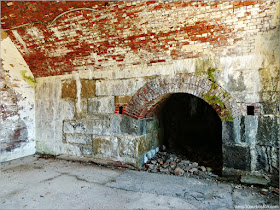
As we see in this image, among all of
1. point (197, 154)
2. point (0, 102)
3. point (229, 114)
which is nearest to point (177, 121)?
point (197, 154)

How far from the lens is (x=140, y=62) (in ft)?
11.9

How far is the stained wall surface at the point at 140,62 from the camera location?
2.83 metres

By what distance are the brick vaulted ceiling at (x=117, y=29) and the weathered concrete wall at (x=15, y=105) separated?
448 mm

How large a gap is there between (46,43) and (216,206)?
4.45 m

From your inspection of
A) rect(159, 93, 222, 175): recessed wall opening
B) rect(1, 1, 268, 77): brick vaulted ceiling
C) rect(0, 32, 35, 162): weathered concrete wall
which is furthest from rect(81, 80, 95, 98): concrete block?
rect(159, 93, 222, 175): recessed wall opening

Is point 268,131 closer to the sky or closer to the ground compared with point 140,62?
closer to the ground

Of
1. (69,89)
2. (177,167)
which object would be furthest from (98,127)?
(177,167)

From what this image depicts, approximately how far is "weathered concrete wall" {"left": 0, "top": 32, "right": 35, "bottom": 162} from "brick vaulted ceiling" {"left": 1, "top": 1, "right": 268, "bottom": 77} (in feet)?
1.47

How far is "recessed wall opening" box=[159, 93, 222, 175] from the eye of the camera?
5.56 meters

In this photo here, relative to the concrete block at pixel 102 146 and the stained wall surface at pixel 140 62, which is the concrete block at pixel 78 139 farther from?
the concrete block at pixel 102 146

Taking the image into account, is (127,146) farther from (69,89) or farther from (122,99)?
(69,89)

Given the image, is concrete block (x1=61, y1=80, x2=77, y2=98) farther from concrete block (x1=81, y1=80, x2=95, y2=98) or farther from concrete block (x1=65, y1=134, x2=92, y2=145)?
concrete block (x1=65, y1=134, x2=92, y2=145)

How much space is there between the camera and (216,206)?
233 cm

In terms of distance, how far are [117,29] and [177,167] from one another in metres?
3.03
